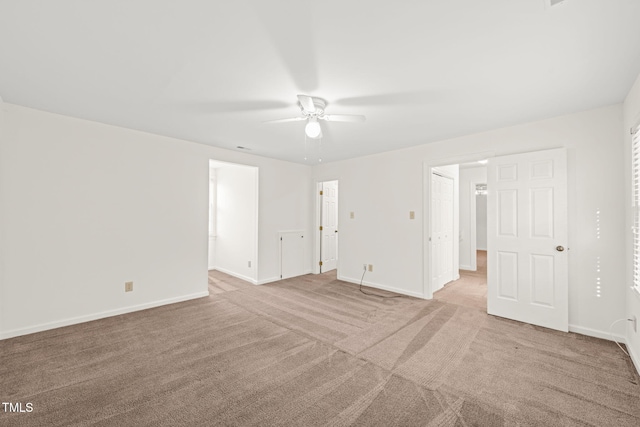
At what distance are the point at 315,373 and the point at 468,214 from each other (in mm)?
5838

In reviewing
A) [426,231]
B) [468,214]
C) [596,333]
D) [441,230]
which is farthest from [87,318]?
[468,214]

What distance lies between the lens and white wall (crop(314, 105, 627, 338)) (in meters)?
2.73

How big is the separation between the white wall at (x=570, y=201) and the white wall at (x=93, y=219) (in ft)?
9.66

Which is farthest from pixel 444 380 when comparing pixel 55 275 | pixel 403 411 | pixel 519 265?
pixel 55 275

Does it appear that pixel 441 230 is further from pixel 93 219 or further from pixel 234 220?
pixel 93 219

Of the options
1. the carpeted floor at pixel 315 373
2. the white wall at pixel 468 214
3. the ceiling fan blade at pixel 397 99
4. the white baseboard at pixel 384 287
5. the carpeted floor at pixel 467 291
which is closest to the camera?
the carpeted floor at pixel 315 373

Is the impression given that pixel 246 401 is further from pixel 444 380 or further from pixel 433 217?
pixel 433 217

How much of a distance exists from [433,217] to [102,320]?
491 cm

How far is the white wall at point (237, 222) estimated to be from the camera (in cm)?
513

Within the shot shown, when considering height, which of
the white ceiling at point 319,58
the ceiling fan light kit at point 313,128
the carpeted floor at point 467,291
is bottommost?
the carpeted floor at point 467,291

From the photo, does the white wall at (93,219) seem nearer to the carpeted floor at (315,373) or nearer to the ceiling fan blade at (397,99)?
the carpeted floor at (315,373)

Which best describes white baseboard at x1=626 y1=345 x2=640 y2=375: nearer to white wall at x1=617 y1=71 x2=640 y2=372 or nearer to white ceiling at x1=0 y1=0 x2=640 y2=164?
white wall at x1=617 y1=71 x2=640 y2=372

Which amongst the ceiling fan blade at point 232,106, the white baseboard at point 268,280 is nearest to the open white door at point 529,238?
the ceiling fan blade at point 232,106

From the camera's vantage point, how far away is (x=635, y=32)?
63.7 inches
